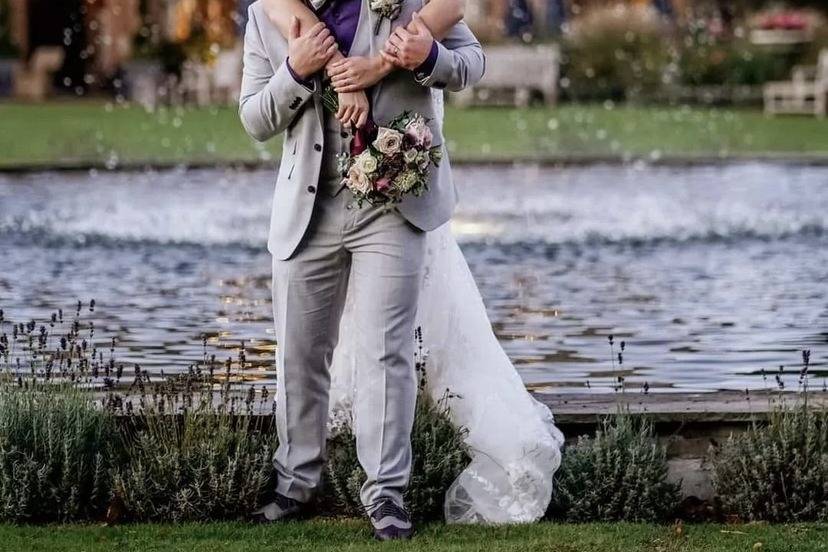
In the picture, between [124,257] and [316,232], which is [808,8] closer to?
[124,257]

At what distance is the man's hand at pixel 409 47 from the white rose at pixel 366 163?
282 mm

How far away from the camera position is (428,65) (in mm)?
5578

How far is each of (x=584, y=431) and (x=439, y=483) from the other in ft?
1.98

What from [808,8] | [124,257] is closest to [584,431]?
[124,257]

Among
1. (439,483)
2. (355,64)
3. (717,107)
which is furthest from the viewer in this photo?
(717,107)

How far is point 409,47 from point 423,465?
4.38 feet

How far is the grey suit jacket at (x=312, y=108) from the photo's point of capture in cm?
564

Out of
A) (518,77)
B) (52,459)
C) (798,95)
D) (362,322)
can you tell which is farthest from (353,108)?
(798,95)

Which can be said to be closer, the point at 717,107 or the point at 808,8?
the point at 717,107

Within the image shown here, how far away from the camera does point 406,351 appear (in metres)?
5.68

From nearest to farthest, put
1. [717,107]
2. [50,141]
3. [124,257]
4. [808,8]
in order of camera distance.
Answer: [124,257] < [50,141] < [717,107] < [808,8]

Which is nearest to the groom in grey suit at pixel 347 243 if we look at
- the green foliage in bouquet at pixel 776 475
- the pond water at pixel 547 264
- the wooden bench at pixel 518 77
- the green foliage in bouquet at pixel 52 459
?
the green foliage in bouquet at pixel 52 459

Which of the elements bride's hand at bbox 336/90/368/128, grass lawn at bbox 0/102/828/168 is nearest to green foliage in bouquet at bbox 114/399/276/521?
bride's hand at bbox 336/90/368/128

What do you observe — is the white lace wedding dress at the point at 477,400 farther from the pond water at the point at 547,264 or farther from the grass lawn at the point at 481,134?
the grass lawn at the point at 481,134
